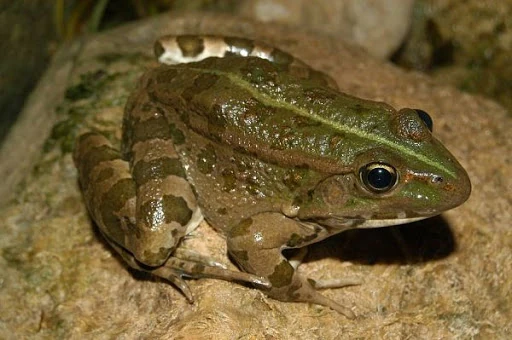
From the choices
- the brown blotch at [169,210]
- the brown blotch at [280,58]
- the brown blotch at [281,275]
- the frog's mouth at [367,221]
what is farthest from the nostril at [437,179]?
the brown blotch at [280,58]

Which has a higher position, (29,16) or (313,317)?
(313,317)

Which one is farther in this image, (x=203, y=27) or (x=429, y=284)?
(x=203, y=27)

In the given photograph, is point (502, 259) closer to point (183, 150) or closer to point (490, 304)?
point (490, 304)

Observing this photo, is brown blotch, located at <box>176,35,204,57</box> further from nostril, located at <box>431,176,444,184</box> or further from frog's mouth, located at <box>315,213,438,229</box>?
nostril, located at <box>431,176,444,184</box>

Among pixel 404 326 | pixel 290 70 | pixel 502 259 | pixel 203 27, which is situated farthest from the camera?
pixel 203 27

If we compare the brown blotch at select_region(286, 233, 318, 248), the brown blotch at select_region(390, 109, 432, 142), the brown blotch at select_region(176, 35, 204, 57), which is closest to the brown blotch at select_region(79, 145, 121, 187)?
the brown blotch at select_region(176, 35, 204, 57)

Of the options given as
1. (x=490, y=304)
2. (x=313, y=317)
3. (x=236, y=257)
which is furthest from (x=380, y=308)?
(x=236, y=257)

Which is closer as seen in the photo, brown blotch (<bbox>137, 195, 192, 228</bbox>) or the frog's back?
the frog's back

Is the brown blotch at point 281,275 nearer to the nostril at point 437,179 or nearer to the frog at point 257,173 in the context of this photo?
the frog at point 257,173
